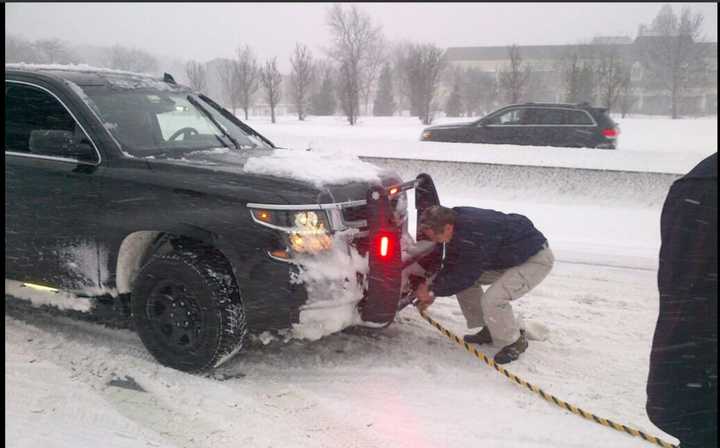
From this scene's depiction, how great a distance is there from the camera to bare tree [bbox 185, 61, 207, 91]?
38.0 meters

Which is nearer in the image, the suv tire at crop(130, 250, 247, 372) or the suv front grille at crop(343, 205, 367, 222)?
the suv tire at crop(130, 250, 247, 372)

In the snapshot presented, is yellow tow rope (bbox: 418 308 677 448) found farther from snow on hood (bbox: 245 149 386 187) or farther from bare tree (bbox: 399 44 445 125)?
bare tree (bbox: 399 44 445 125)

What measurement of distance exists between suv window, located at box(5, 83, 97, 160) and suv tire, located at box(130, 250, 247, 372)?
1189 millimetres

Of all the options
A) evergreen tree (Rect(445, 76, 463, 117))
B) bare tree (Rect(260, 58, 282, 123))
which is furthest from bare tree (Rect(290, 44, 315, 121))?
evergreen tree (Rect(445, 76, 463, 117))

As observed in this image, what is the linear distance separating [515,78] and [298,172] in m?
35.5

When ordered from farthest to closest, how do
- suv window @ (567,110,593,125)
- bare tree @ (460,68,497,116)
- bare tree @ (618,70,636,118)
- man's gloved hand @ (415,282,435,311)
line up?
bare tree @ (460,68,497,116), bare tree @ (618,70,636,118), suv window @ (567,110,593,125), man's gloved hand @ (415,282,435,311)

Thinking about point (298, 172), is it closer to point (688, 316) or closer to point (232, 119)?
point (232, 119)

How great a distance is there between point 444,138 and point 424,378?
9.89 metres

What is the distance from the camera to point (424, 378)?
Answer: 371 centimetres

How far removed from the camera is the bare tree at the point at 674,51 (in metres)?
34.0

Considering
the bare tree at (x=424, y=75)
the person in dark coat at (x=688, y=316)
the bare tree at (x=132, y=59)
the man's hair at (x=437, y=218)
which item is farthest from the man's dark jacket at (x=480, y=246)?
the bare tree at (x=132, y=59)

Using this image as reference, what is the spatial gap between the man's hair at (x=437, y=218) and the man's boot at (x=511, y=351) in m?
0.99

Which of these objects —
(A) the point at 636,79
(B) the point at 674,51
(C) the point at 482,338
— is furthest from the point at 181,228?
(A) the point at 636,79

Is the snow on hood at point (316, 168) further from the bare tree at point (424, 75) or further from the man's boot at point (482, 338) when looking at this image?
the bare tree at point (424, 75)
